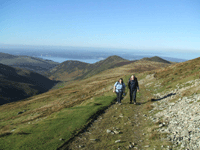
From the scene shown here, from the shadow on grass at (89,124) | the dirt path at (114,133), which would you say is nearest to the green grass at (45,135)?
the shadow on grass at (89,124)

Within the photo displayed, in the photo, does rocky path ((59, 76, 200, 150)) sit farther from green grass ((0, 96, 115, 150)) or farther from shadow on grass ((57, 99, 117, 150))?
green grass ((0, 96, 115, 150))

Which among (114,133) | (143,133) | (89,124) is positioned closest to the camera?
(143,133)


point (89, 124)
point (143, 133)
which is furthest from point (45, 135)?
point (143, 133)

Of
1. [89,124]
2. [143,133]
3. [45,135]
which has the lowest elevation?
[89,124]

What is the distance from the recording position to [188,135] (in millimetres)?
8539

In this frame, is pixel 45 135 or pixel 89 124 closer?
pixel 45 135

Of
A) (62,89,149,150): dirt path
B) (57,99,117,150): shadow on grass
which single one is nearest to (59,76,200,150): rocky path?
(62,89,149,150): dirt path

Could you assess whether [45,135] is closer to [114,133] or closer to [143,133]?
[114,133]

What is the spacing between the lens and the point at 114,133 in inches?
445

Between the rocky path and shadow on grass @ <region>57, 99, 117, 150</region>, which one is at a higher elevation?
the rocky path

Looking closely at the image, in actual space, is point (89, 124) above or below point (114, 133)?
below

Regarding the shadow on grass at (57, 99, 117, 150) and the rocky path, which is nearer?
the rocky path

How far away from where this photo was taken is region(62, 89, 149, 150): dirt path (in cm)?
953

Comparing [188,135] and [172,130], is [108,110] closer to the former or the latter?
[172,130]
